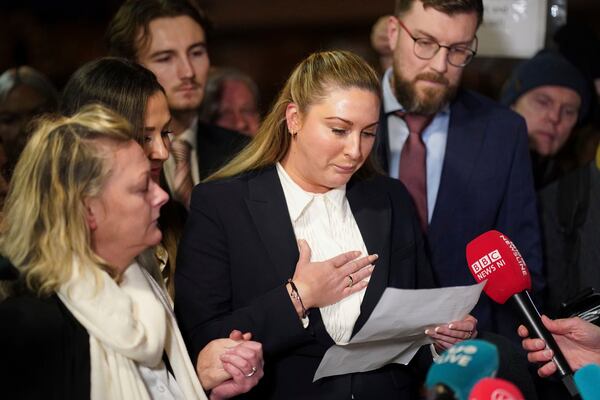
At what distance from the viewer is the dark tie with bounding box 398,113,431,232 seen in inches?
114

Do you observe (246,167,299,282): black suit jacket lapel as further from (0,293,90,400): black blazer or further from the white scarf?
(0,293,90,400): black blazer

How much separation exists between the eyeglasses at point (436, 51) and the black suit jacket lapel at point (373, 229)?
620 millimetres

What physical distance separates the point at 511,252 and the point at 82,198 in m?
1.02

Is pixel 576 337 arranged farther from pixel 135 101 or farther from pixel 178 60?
pixel 178 60

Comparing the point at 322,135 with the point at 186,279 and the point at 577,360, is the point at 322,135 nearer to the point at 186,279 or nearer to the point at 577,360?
the point at 186,279

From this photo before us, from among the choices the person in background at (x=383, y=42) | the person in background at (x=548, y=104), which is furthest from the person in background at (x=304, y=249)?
the person in background at (x=548, y=104)

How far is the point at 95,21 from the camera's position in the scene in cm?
527

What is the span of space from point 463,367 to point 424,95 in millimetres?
1507

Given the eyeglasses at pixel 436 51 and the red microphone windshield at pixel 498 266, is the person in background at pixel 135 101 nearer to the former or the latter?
the red microphone windshield at pixel 498 266

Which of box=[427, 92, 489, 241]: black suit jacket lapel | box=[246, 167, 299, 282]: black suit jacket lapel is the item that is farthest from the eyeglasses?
box=[246, 167, 299, 282]: black suit jacket lapel

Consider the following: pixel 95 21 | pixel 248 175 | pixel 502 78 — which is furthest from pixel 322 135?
pixel 95 21

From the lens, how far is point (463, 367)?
4.98ft

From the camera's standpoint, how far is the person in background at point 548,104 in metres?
3.59

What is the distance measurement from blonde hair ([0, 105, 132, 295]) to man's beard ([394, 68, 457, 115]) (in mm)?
1237
